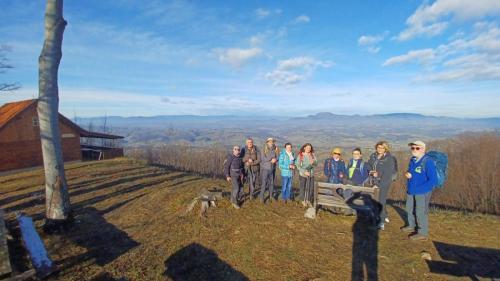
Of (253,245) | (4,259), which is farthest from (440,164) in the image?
(4,259)

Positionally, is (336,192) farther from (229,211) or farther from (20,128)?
(20,128)

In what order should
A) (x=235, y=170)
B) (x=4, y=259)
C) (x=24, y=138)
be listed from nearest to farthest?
(x=4, y=259)
(x=235, y=170)
(x=24, y=138)

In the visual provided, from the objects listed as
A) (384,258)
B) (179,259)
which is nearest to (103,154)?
(179,259)

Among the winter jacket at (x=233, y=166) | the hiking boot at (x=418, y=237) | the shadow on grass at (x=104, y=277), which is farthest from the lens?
the winter jacket at (x=233, y=166)

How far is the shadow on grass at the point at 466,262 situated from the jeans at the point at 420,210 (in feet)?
1.60

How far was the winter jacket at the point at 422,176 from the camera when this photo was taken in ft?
22.5

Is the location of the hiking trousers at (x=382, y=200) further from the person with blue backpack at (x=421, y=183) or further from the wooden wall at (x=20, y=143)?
the wooden wall at (x=20, y=143)

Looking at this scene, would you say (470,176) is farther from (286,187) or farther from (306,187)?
(286,187)

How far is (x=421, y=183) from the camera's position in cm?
705

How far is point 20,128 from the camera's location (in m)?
24.2

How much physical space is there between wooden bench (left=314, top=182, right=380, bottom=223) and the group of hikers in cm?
32

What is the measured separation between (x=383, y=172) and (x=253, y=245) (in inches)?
163

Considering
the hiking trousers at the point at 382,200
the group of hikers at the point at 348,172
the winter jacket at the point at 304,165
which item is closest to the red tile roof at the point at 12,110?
the group of hikers at the point at 348,172

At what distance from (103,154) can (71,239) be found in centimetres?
2632
